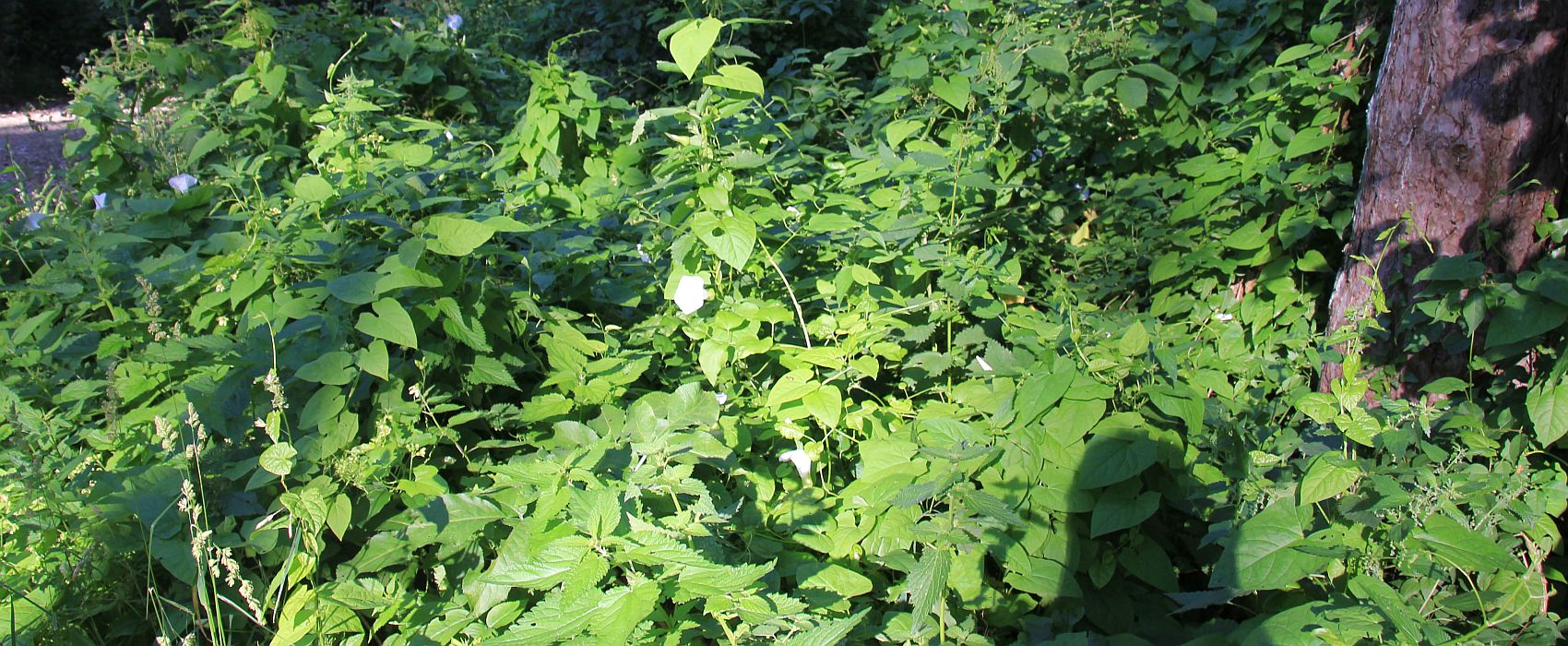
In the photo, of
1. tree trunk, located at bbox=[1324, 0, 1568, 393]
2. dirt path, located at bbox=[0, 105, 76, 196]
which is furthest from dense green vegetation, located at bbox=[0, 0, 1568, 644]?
dirt path, located at bbox=[0, 105, 76, 196]

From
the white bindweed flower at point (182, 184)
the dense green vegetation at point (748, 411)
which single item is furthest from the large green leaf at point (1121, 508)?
the white bindweed flower at point (182, 184)

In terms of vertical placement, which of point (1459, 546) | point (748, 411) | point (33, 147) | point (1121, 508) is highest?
point (1459, 546)

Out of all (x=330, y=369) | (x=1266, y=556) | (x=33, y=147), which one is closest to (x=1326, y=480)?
(x=1266, y=556)

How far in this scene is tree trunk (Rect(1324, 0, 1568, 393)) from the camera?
2285mm

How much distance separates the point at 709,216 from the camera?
212cm

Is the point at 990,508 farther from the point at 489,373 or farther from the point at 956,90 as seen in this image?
the point at 956,90

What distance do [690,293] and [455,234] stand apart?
552 millimetres

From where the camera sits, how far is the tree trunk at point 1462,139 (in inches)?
90.0

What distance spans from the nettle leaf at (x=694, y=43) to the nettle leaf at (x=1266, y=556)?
4.62 ft

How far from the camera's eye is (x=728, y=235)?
2.08 metres

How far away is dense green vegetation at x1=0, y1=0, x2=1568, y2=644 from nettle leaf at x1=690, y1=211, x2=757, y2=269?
0.5 inches

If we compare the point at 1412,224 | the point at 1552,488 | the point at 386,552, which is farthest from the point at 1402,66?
the point at 386,552

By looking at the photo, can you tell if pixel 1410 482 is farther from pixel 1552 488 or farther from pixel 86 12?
pixel 86 12

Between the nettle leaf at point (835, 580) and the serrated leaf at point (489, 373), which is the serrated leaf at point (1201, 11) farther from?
the serrated leaf at point (489, 373)
